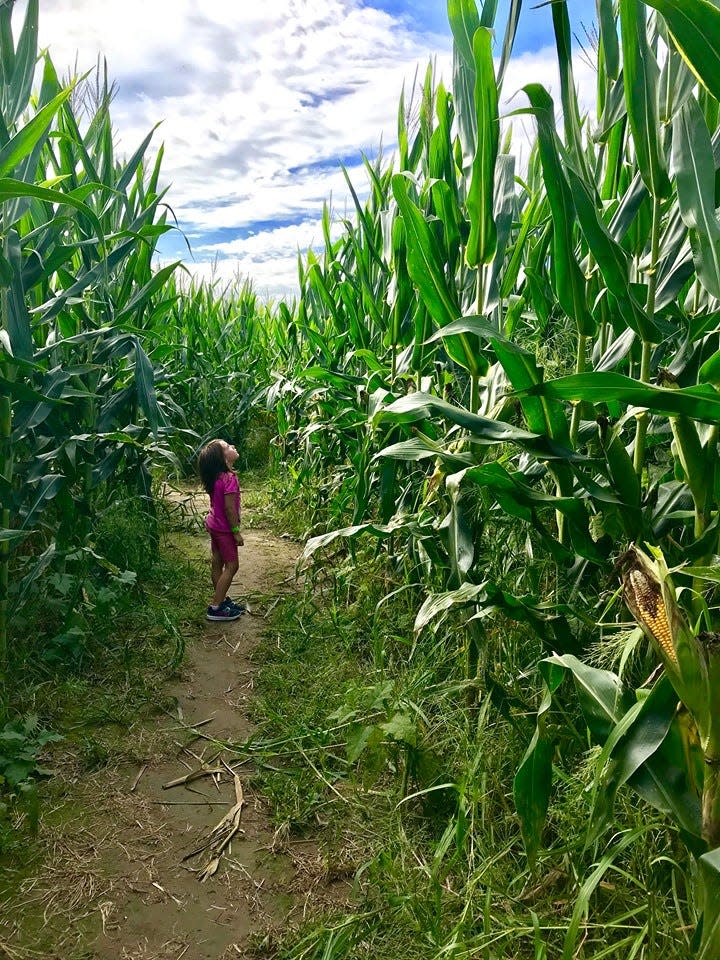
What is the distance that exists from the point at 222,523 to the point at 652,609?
9.40ft

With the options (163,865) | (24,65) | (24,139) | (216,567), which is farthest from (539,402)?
(216,567)

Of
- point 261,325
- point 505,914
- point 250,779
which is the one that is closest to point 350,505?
point 250,779

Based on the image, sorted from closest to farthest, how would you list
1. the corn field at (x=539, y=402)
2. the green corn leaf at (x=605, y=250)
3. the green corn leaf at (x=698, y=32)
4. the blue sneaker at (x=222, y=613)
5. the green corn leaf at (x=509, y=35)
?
the green corn leaf at (x=698, y=32), the corn field at (x=539, y=402), the green corn leaf at (x=605, y=250), the green corn leaf at (x=509, y=35), the blue sneaker at (x=222, y=613)

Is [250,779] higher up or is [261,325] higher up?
[261,325]

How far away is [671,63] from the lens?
4.56 feet

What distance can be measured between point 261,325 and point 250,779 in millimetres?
6555

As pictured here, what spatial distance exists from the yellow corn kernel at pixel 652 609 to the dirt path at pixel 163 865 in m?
1.29

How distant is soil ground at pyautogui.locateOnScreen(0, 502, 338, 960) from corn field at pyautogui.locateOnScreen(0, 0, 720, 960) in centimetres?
64

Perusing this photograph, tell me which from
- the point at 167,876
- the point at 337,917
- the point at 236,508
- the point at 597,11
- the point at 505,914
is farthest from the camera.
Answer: the point at 236,508

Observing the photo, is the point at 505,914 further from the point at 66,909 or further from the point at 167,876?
the point at 66,909

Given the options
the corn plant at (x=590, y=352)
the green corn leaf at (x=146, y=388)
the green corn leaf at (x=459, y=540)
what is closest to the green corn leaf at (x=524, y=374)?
the corn plant at (x=590, y=352)

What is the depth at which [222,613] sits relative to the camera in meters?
3.64

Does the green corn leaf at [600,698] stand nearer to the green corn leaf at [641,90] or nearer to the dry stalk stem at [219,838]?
the green corn leaf at [641,90]

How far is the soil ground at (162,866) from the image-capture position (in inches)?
68.8
